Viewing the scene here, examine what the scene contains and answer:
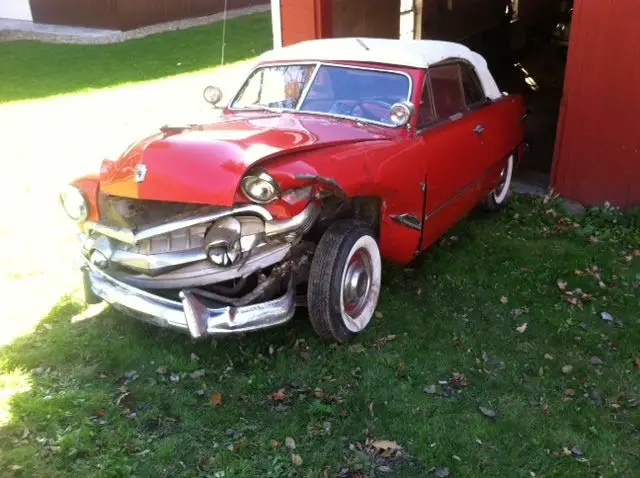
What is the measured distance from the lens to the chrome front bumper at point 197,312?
146 inches

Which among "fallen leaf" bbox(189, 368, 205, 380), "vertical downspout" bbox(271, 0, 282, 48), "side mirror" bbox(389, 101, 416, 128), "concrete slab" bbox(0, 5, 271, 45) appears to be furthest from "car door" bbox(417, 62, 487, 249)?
"concrete slab" bbox(0, 5, 271, 45)

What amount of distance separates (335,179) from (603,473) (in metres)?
2.16

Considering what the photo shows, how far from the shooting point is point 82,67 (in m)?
14.5

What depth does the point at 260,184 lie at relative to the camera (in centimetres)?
361

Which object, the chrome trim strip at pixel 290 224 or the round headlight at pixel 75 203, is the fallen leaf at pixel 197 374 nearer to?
the chrome trim strip at pixel 290 224

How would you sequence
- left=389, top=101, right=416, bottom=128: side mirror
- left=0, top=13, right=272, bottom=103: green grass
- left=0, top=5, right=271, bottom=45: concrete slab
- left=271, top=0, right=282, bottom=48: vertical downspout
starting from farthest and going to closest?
left=0, top=5, right=271, bottom=45: concrete slab < left=0, top=13, right=272, bottom=103: green grass < left=271, top=0, right=282, bottom=48: vertical downspout < left=389, top=101, right=416, bottom=128: side mirror

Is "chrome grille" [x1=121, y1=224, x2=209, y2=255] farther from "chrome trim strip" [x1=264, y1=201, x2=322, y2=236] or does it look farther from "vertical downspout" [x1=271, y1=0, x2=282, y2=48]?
"vertical downspout" [x1=271, y1=0, x2=282, y2=48]

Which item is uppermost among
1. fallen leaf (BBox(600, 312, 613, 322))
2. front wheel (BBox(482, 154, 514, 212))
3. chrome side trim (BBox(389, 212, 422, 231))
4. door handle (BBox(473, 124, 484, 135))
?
door handle (BBox(473, 124, 484, 135))

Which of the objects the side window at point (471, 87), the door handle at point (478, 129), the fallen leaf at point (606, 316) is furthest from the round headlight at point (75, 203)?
the fallen leaf at point (606, 316)

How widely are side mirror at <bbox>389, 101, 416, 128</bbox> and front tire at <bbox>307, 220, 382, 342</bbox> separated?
82 cm

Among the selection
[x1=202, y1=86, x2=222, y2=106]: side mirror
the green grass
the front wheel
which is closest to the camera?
[x1=202, y1=86, x2=222, y2=106]: side mirror

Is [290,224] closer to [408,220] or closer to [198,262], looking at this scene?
[198,262]

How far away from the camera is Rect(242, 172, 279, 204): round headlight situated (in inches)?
141

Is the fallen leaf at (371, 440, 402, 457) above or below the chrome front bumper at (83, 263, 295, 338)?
below
